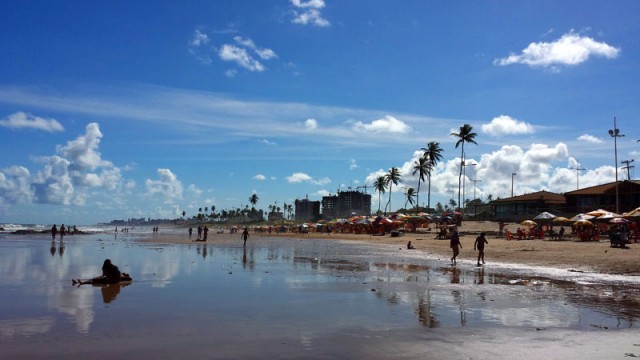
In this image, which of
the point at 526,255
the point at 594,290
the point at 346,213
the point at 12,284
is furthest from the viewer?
the point at 346,213

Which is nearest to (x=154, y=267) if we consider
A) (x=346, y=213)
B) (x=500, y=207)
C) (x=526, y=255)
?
(x=526, y=255)

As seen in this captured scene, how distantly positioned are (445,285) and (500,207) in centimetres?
6443

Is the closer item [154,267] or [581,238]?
[154,267]

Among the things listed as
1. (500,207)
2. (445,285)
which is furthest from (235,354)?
(500,207)

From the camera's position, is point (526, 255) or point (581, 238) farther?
point (581, 238)

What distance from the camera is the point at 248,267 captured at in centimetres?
2502

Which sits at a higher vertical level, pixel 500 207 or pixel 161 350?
pixel 500 207

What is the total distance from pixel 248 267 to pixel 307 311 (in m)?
12.9

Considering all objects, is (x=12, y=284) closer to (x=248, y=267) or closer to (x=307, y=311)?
(x=248, y=267)

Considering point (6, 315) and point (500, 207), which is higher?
point (500, 207)

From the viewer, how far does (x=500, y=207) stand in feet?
254

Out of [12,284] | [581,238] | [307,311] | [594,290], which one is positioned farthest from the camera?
[581,238]

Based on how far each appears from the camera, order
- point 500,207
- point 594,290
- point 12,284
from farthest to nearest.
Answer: point 500,207 < point 12,284 < point 594,290

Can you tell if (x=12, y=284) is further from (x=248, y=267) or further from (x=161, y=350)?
(x=161, y=350)
